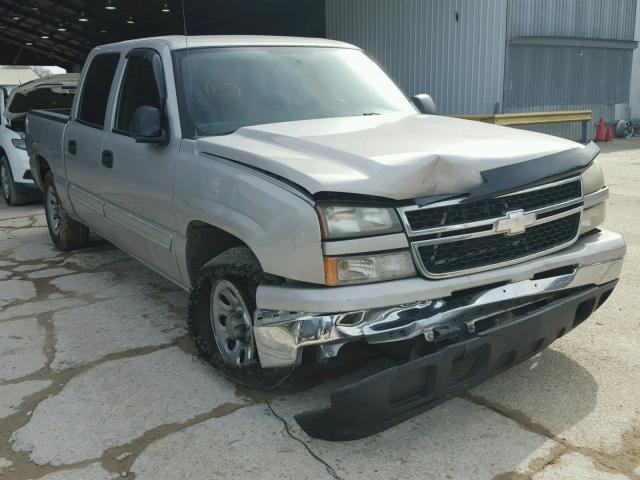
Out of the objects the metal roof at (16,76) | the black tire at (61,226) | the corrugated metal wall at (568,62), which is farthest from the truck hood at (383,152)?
the corrugated metal wall at (568,62)

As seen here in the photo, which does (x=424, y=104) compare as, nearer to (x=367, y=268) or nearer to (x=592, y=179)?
(x=592, y=179)

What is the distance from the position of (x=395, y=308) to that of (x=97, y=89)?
352 cm

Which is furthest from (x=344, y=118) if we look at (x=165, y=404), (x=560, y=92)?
(x=560, y=92)

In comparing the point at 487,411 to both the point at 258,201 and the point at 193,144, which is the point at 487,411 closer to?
the point at 258,201

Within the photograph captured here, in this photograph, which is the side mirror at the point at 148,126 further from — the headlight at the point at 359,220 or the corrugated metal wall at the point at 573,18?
the corrugated metal wall at the point at 573,18

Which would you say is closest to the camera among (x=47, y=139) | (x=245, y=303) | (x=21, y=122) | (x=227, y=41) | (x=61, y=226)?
(x=245, y=303)

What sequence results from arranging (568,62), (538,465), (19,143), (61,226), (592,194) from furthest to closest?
(568,62)
(19,143)
(61,226)
(592,194)
(538,465)

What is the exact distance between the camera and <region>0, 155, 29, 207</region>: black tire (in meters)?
9.22

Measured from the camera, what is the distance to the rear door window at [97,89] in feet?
15.8

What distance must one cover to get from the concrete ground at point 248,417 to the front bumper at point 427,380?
23 centimetres

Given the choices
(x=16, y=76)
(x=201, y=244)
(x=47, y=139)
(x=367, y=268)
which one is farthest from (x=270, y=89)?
(x=16, y=76)

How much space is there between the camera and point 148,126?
365 cm

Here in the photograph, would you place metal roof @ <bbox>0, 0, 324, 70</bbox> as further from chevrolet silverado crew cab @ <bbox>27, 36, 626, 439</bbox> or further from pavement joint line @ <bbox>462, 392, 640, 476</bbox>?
pavement joint line @ <bbox>462, 392, 640, 476</bbox>

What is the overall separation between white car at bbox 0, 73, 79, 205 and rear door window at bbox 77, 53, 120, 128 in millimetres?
4050
